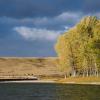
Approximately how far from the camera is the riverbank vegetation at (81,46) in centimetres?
12081

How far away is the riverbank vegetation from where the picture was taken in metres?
121

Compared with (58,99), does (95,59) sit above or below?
above

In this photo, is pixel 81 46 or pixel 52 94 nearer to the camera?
pixel 52 94

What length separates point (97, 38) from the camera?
119000 millimetres

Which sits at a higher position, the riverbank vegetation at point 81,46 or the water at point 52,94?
the riverbank vegetation at point 81,46

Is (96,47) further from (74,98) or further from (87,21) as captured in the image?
(74,98)

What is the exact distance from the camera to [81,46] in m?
124

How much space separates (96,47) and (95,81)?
9410 millimetres

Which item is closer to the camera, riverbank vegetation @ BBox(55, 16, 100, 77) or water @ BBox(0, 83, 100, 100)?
water @ BBox(0, 83, 100, 100)

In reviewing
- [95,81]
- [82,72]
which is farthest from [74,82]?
[82,72]

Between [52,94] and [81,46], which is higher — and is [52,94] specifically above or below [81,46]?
below

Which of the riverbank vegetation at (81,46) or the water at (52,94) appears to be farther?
the riverbank vegetation at (81,46)

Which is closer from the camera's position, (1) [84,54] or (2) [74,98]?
(2) [74,98]

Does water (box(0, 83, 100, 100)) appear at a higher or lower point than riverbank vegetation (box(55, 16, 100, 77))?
lower
